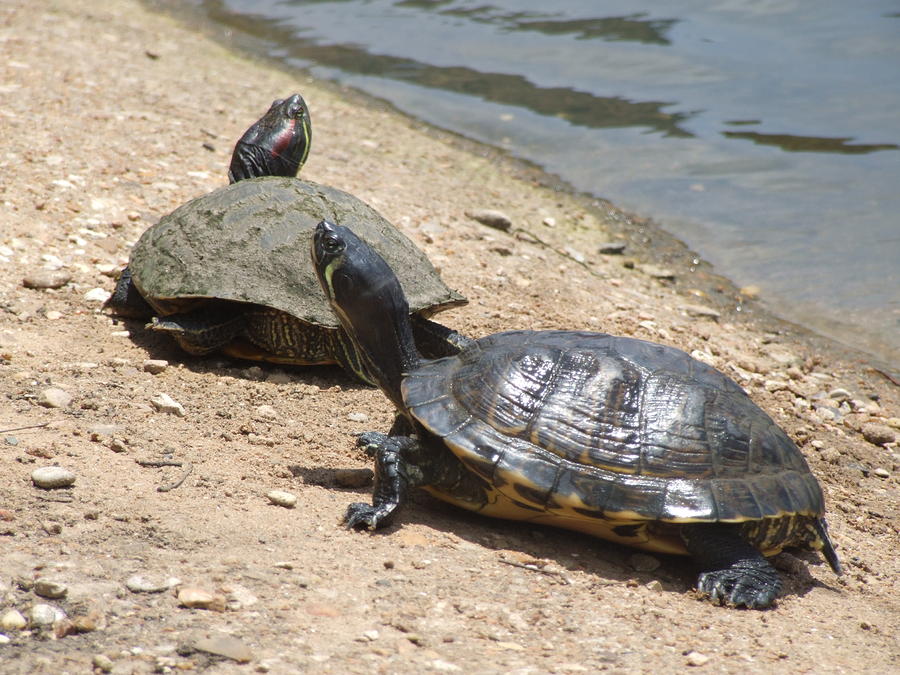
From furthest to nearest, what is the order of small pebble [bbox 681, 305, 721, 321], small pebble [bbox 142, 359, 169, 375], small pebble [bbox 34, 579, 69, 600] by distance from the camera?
small pebble [bbox 681, 305, 721, 321]
small pebble [bbox 142, 359, 169, 375]
small pebble [bbox 34, 579, 69, 600]

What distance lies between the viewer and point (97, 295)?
599 cm

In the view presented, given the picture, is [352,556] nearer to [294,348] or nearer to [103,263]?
[294,348]

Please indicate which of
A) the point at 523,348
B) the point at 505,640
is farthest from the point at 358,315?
the point at 505,640

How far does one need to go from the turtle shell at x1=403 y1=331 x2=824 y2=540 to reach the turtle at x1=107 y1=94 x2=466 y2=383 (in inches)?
35.2

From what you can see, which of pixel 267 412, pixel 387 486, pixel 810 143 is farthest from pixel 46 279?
pixel 810 143

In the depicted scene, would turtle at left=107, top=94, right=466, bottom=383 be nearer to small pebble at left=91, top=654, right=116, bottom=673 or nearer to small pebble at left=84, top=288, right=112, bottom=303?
small pebble at left=84, top=288, right=112, bottom=303

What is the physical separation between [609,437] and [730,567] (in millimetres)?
748

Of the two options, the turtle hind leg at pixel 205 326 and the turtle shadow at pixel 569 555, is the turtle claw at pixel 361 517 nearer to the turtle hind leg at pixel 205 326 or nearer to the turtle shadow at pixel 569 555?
the turtle shadow at pixel 569 555

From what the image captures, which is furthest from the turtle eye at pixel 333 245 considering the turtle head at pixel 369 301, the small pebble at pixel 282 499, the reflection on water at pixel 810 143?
the reflection on water at pixel 810 143

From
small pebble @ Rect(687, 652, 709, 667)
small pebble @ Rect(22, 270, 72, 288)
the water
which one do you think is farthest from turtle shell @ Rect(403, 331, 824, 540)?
the water

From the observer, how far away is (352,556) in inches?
146

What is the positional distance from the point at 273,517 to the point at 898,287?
635cm

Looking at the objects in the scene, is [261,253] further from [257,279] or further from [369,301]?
[369,301]

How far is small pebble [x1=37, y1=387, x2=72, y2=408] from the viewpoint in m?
4.51
